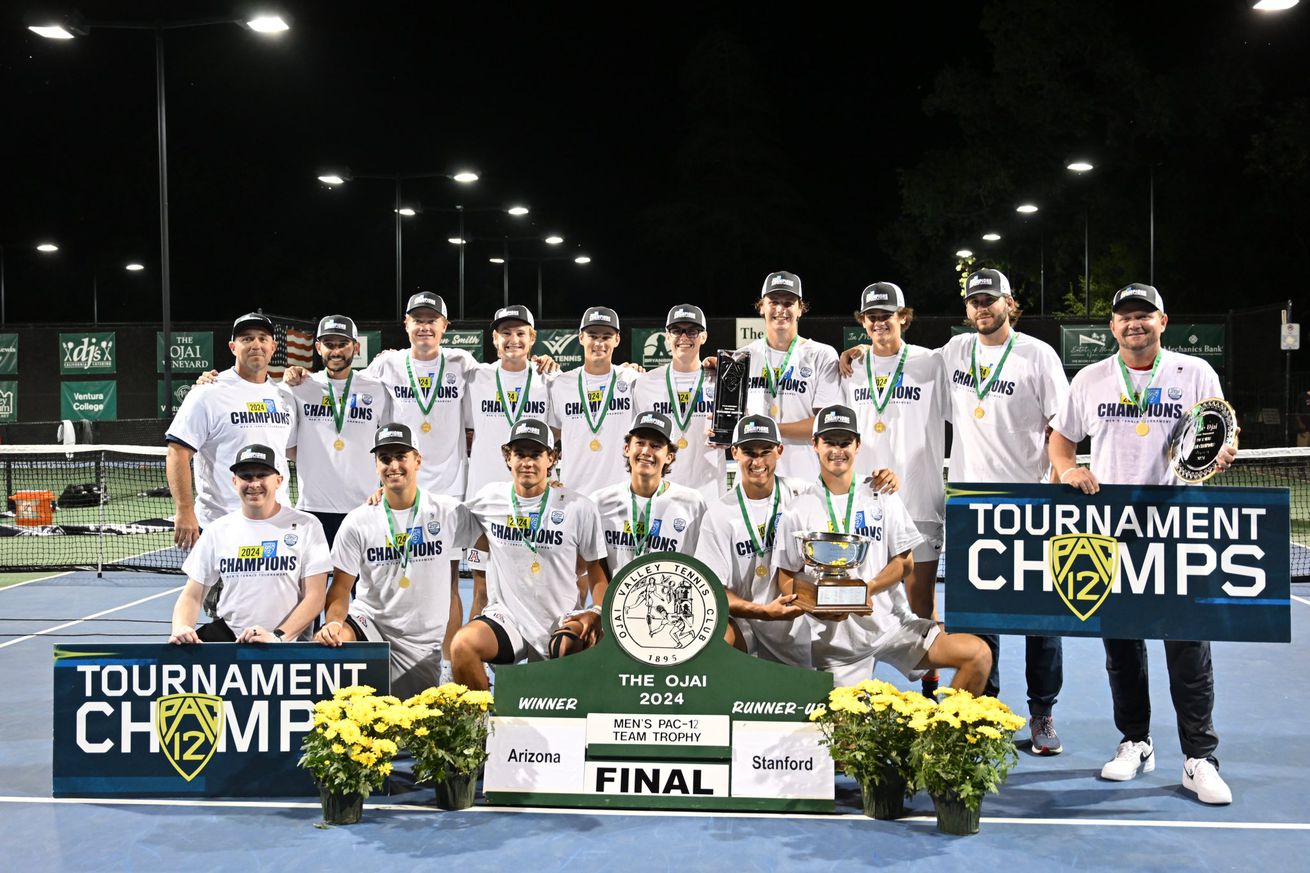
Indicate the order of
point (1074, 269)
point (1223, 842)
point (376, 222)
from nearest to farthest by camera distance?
point (1223, 842) < point (1074, 269) < point (376, 222)

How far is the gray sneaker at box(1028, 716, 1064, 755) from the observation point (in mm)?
6707

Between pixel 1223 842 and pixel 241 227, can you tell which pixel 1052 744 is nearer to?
pixel 1223 842

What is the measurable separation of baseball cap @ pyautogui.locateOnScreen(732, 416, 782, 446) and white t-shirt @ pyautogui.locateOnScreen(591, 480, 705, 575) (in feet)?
1.70

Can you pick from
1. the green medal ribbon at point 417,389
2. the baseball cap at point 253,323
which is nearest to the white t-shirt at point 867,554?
the green medal ribbon at point 417,389

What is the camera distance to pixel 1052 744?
265 inches

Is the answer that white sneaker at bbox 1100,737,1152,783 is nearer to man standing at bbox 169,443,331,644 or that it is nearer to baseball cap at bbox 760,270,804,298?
baseball cap at bbox 760,270,804,298

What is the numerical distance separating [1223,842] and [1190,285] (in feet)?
120

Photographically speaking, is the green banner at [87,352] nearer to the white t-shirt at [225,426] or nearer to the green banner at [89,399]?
the green banner at [89,399]

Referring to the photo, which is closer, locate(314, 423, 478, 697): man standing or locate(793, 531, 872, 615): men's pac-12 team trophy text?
locate(793, 531, 872, 615): men's pac-12 team trophy text

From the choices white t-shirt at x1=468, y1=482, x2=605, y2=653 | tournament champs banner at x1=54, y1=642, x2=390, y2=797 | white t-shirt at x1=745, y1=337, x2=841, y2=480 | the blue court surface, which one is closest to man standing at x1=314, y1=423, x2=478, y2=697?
white t-shirt at x1=468, y1=482, x2=605, y2=653

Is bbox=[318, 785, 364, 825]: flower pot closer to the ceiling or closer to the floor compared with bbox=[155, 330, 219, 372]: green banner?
closer to the floor

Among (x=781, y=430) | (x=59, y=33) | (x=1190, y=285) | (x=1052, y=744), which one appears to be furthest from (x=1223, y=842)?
(x=1190, y=285)

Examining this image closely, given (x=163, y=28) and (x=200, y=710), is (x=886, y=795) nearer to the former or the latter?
(x=200, y=710)

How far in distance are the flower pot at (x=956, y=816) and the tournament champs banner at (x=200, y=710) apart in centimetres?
274
